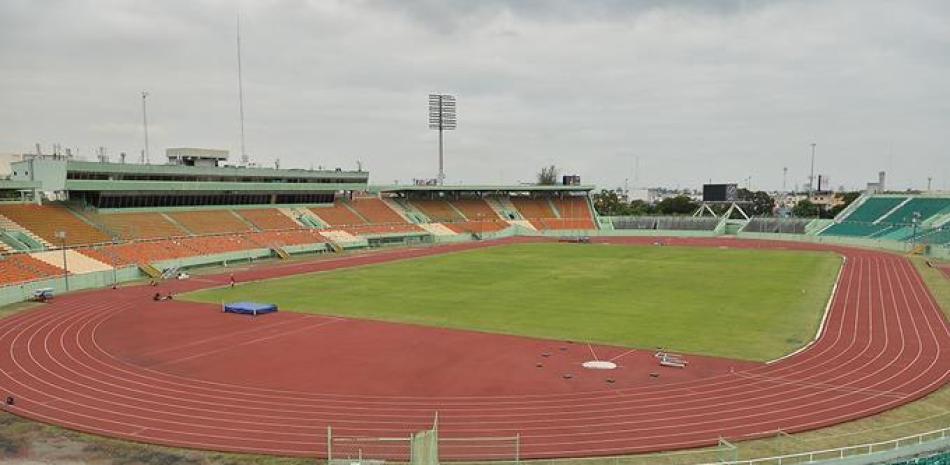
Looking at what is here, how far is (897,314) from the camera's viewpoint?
35219 mm

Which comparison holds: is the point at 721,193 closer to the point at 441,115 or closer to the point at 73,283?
the point at 441,115

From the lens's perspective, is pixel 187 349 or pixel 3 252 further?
pixel 3 252

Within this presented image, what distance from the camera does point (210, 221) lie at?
6906 centimetres

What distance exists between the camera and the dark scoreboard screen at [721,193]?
10344cm

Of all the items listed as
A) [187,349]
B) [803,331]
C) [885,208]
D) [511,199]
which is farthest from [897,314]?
[511,199]

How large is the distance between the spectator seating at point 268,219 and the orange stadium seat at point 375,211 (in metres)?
12.9

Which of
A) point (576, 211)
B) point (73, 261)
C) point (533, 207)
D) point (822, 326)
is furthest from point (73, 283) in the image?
point (576, 211)

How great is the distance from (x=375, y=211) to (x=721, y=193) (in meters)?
52.9

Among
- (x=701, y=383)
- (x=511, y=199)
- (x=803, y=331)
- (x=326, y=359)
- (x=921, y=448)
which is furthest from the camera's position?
(x=511, y=199)

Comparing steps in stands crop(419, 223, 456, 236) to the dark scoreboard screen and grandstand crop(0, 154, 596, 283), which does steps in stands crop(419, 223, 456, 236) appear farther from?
the dark scoreboard screen

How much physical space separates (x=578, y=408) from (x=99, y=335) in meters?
23.1

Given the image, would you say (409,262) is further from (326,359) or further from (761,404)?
(761,404)

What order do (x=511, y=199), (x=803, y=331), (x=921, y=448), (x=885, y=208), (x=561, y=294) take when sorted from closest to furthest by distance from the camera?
(x=921, y=448)
(x=803, y=331)
(x=561, y=294)
(x=885, y=208)
(x=511, y=199)

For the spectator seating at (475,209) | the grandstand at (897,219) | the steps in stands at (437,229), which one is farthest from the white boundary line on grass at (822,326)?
the spectator seating at (475,209)
